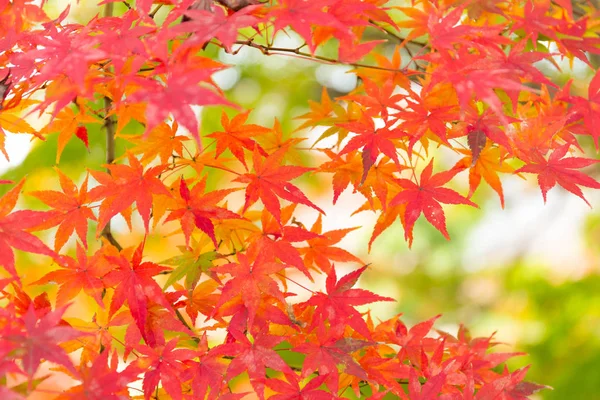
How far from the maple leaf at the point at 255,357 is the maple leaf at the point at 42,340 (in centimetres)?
21

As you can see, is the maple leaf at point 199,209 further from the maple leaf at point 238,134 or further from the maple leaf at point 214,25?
the maple leaf at point 214,25

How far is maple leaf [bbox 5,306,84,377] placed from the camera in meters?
0.58

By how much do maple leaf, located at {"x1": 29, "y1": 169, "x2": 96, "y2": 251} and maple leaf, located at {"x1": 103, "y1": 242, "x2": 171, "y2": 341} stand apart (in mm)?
62

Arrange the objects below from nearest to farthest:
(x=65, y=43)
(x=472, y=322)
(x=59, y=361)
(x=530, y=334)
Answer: (x=59, y=361), (x=65, y=43), (x=530, y=334), (x=472, y=322)

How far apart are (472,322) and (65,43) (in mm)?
3256

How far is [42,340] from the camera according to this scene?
0.60m

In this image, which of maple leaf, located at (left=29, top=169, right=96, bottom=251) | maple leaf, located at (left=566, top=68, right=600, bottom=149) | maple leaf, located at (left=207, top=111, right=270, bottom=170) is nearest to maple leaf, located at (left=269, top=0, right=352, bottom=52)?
maple leaf, located at (left=207, top=111, right=270, bottom=170)

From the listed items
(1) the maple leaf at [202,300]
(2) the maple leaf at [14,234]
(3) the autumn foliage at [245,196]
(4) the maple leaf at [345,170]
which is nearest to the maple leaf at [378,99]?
(3) the autumn foliage at [245,196]

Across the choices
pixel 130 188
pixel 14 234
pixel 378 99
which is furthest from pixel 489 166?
pixel 14 234

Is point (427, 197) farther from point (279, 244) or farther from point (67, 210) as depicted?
point (67, 210)

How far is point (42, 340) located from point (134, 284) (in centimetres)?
20

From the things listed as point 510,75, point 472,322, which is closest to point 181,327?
point 510,75

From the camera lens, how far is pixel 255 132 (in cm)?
88

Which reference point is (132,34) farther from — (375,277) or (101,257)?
(375,277)
